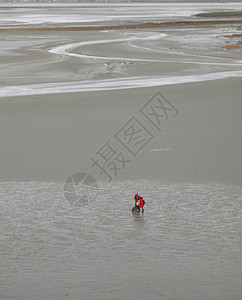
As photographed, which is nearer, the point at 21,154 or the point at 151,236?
the point at 151,236

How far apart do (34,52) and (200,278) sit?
2856 centimetres

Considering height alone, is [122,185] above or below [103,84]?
below

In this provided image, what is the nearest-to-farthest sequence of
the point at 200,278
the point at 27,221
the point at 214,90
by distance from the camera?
the point at 200,278, the point at 27,221, the point at 214,90

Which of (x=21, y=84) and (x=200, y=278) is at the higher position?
(x=21, y=84)

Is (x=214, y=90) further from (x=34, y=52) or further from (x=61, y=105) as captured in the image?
(x=34, y=52)

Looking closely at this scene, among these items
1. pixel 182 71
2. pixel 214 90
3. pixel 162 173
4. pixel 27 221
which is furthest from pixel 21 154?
pixel 182 71

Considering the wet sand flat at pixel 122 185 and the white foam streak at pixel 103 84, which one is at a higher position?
→ the white foam streak at pixel 103 84

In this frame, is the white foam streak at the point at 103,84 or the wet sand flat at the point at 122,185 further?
the white foam streak at the point at 103,84

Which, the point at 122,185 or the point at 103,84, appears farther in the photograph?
A: the point at 103,84

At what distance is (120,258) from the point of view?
7895mm

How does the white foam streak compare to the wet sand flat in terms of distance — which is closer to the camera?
the wet sand flat

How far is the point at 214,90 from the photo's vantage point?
20.9 m

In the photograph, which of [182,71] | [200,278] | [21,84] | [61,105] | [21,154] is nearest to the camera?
[200,278]

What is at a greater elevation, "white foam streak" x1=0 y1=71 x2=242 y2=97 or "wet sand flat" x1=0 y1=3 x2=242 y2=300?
"white foam streak" x1=0 y1=71 x2=242 y2=97
